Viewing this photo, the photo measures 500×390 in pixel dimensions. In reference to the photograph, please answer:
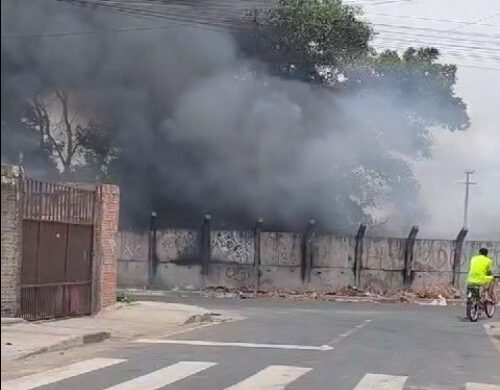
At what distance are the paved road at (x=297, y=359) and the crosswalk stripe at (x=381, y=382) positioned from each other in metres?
0.01

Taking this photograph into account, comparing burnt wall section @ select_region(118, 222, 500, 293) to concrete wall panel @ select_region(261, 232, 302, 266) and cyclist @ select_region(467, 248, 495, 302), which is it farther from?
cyclist @ select_region(467, 248, 495, 302)

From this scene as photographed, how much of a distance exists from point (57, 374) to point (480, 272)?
11.9m

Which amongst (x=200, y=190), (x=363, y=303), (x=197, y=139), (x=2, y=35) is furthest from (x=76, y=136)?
(x=2, y=35)

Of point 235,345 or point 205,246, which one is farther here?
point 205,246

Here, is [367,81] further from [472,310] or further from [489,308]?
[472,310]

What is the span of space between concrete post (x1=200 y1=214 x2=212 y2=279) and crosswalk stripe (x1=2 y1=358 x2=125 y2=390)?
1769 cm

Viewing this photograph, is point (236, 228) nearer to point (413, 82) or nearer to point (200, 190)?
point (200, 190)

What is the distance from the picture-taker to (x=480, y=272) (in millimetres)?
19234

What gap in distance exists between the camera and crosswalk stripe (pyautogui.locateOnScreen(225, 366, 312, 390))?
8.98 m

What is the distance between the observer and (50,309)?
49.7 ft

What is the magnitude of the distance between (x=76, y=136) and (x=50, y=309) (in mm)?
7089

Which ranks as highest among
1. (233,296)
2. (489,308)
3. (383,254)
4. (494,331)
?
(383,254)

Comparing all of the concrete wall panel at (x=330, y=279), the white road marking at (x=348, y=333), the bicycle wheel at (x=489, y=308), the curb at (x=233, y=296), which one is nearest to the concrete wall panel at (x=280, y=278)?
the concrete wall panel at (x=330, y=279)

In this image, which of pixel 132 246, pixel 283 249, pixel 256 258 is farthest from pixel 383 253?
pixel 132 246
